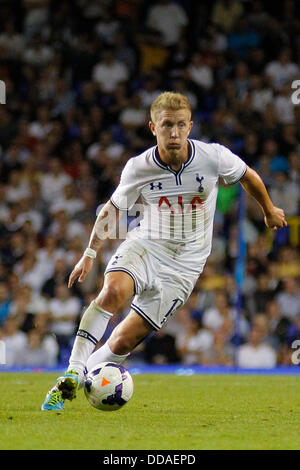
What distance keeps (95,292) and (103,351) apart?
583 centimetres

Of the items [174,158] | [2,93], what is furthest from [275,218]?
[2,93]

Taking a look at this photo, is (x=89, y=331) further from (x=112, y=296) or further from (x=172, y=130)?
(x=172, y=130)

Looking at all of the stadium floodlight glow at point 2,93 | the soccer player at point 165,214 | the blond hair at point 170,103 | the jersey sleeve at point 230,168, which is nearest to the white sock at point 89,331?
the soccer player at point 165,214

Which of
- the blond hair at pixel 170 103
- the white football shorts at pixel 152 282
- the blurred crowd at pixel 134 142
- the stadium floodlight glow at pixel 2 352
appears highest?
the blurred crowd at pixel 134 142

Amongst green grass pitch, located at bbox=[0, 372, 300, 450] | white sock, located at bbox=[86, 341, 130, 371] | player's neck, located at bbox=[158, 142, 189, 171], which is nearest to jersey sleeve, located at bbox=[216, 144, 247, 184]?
player's neck, located at bbox=[158, 142, 189, 171]

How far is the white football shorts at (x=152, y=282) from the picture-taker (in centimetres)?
726

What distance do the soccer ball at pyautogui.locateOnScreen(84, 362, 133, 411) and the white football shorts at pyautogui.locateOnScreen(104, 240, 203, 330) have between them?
575mm

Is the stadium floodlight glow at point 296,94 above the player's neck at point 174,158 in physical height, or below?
above

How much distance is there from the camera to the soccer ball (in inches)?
271

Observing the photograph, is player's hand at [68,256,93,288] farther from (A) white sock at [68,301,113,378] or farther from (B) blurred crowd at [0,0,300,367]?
(B) blurred crowd at [0,0,300,367]

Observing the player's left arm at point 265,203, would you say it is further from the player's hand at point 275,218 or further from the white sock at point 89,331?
the white sock at point 89,331

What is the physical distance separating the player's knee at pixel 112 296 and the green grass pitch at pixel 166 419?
81 centimetres

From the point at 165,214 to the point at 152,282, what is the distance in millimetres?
549

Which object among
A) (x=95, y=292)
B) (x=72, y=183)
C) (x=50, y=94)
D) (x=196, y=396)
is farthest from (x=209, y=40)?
(x=196, y=396)
